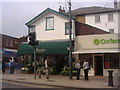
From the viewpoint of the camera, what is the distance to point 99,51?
20812 mm

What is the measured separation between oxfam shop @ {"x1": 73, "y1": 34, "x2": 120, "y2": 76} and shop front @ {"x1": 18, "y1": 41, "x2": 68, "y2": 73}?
1303 millimetres

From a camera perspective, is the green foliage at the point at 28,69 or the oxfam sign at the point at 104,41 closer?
the oxfam sign at the point at 104,41

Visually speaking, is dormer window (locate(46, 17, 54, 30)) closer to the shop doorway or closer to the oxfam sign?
the oxfam sign

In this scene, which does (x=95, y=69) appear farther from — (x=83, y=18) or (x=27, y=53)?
(x=83, y=18)

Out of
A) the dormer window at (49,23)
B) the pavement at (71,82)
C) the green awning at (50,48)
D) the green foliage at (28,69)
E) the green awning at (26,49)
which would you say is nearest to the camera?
the pavement at (71,82)

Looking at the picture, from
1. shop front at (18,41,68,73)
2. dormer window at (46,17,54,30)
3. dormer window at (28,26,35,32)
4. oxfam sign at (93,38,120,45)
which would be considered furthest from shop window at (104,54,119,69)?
dormer window at (28,26,35,32)

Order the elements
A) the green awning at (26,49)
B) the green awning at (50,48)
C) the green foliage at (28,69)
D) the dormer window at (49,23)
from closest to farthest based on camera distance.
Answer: the green awning at (50,48) → the green foliage at (28,69) → the green awning at (26,49) → the dormer window at (49,23)

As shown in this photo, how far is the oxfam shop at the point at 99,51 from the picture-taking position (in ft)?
69.8

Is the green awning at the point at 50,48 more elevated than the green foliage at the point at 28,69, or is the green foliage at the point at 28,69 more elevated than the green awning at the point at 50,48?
the green awning at the point at 50,48

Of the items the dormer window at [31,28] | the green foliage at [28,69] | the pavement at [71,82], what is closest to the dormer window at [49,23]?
the dormer window at [31,28]

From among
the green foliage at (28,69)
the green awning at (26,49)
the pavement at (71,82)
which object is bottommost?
the pavement at (71,82)

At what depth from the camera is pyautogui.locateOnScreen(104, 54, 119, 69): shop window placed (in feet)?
70.0

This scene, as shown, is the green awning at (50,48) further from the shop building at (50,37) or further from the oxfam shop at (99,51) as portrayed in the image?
the oxfam shop at (99,51)

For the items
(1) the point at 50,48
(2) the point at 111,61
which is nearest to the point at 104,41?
(2) the point at 111,61
